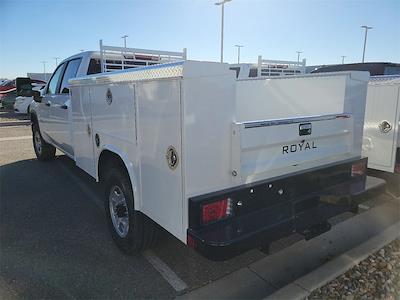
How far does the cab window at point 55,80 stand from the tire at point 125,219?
2966 millimetres

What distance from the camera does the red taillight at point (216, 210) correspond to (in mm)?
2145

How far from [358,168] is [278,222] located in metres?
1.32

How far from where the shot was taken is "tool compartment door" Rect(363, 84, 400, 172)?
3883mm

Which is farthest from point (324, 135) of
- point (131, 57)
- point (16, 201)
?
point (16, 201)

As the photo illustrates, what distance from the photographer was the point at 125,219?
3.15 m

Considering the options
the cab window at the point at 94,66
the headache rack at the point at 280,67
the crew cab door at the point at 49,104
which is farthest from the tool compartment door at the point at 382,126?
the headache rack at the point at 280,67

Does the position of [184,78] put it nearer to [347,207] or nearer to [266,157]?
[266,157]

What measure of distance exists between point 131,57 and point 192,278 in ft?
11.5

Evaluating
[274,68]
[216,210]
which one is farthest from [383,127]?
[274,68]

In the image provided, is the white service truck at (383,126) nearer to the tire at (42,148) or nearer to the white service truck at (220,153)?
the white service truck at (220,153)

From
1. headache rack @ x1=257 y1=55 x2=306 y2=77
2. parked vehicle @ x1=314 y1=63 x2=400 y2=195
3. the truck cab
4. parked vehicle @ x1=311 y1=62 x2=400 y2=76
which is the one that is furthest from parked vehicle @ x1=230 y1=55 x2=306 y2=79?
parked vehicle @ x1=314 y1=63 x2=400 y2=195

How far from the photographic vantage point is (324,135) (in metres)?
2.88

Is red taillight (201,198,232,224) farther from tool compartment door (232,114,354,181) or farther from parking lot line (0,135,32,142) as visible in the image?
parking lot line (0,135,32,142)

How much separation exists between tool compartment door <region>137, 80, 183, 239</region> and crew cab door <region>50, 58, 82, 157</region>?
7.80ft
